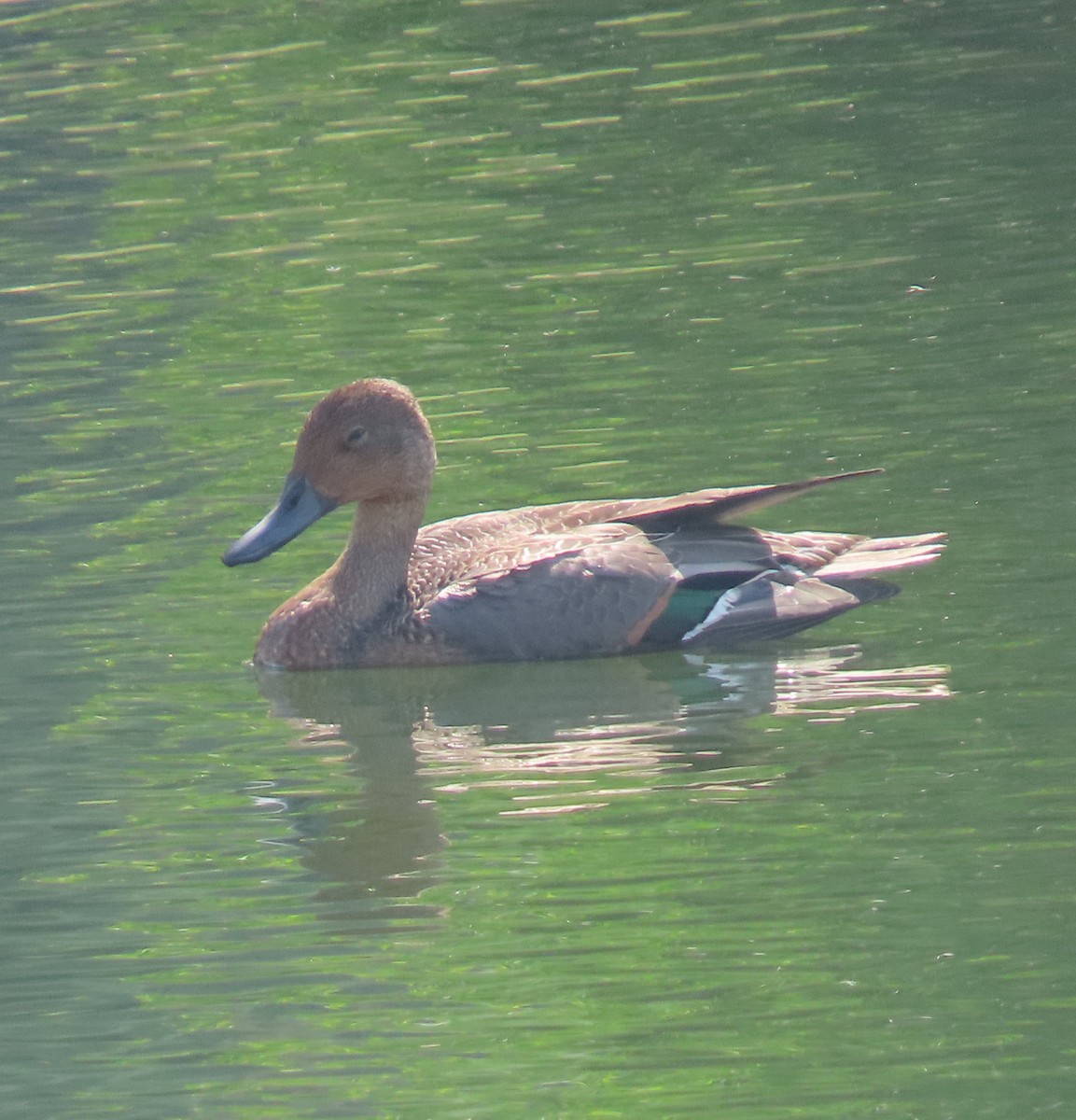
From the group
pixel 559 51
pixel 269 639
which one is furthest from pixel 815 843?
pixel 559 51

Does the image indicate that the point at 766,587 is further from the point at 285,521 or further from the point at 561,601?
the point at 285,521

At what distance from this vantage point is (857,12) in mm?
19562

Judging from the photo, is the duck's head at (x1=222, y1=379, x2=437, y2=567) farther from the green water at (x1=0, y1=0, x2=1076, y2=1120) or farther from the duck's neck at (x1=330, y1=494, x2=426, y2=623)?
the green water at (x1=0, y1=0, x2=1076, y2=1120)

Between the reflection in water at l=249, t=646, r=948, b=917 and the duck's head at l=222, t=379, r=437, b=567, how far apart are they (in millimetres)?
676

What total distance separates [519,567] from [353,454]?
86 cm

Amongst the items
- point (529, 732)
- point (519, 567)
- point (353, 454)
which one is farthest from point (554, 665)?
point (353, 454)

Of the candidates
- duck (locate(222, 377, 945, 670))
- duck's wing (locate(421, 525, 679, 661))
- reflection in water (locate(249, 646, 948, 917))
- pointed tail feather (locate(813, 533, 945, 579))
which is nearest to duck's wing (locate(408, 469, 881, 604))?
duck (locate(222, 377, 945, 670))

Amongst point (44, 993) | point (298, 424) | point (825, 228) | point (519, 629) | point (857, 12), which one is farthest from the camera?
point (857, 12)

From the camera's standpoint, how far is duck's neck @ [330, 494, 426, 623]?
938 centimetres

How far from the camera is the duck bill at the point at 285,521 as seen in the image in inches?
367

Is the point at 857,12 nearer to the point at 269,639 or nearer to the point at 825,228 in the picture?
the point at 825,228

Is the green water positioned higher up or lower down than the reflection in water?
higher up

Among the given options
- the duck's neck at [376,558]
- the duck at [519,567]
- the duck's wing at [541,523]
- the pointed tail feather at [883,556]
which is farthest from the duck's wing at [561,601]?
the pointed tail feather at [883,556]

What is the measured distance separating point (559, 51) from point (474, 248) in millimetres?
5286
